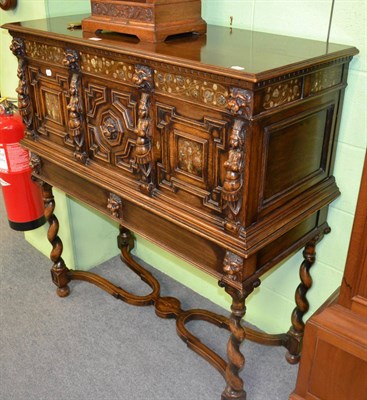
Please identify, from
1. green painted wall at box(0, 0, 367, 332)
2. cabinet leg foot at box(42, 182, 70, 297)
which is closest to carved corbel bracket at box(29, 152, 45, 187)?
cabinet leg foot at box(42, 182, 70, 297)

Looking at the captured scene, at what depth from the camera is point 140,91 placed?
5.24 ft

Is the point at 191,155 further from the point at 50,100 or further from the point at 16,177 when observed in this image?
the point at 16,177

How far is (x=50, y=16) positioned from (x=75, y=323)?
1579 millimetres

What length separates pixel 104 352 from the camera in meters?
2.36

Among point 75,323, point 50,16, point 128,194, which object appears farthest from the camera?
point 75,323

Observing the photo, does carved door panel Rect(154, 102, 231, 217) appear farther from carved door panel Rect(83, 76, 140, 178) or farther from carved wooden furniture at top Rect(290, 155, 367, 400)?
carved wooden furniture at top Rect(290, 155, 367, 400)

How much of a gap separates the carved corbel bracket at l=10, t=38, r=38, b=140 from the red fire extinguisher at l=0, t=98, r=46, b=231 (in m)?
0.30

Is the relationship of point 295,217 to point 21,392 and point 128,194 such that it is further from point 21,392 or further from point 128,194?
point 21,392

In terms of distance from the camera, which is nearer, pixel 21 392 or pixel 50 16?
pixel 21 392

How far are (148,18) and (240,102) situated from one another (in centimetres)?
60

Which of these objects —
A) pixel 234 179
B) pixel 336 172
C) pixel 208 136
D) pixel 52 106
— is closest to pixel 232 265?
pixel 234 179

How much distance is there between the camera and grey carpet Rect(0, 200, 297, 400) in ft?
7.06

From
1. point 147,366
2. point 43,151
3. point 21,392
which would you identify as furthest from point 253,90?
point 21,392

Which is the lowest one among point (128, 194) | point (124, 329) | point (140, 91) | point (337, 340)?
point (124, 329)
